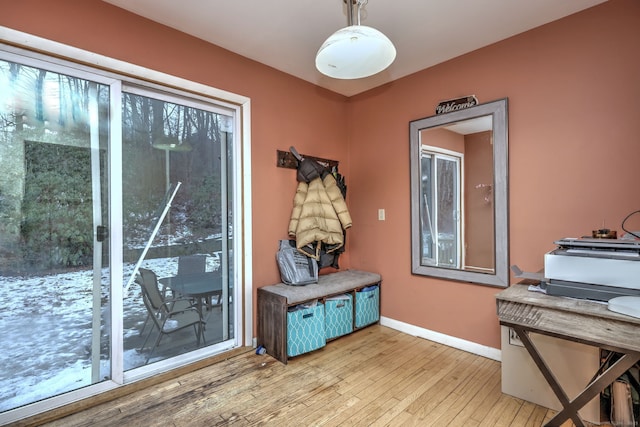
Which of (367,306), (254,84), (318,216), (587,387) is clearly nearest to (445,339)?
(367,306)

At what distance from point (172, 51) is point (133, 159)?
0.87 meters

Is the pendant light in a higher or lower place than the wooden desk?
higher

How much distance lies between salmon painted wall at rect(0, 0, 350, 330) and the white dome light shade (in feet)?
3.77

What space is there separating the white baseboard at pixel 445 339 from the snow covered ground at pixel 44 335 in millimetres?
2495

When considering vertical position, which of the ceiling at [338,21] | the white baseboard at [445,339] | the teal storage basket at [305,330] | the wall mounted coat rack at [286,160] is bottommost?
the white baseboard at [445,339]

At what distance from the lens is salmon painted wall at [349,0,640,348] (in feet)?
6.42

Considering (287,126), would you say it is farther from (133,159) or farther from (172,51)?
(133,159)

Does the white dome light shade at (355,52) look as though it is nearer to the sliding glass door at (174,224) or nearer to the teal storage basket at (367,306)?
the sliding glass door at (174,224)

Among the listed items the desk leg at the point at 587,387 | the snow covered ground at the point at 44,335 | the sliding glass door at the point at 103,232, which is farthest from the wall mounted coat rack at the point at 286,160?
the desk leg at the point at 587,387

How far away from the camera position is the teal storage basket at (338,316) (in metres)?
2.75

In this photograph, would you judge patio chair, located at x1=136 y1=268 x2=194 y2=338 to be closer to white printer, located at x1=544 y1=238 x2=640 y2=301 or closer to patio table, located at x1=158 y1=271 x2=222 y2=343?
patio table, located at x1=158 y1=271 x2=222 y2=343

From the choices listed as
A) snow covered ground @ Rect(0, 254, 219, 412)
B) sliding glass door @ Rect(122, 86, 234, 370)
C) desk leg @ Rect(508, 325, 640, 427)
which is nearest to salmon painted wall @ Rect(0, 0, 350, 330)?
sliding glass door @ Rect(122, 86, 234, 370)

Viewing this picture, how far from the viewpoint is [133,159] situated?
7.11 ft

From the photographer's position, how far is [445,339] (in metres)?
2.77
